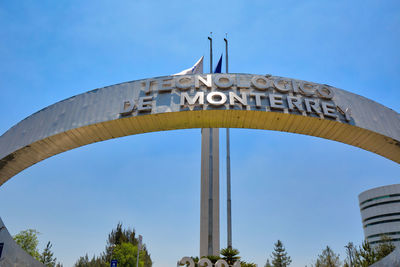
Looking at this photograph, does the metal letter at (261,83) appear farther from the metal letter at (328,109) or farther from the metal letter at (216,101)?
the metal letter at (328,109)

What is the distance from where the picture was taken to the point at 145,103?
30.6 feet

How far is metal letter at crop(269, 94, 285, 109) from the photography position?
9117 mm

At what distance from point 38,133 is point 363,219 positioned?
8545 centimetres

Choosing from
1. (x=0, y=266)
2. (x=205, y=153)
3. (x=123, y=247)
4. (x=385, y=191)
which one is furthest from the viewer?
(x=385, y=191)

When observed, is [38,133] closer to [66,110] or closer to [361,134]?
[66,110]

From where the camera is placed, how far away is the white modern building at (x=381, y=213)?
69.1 m

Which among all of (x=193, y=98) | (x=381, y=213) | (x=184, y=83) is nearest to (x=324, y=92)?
(x=193, y=98)

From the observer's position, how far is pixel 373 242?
73125mm

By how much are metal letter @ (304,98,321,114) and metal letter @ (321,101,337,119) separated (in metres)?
0.20

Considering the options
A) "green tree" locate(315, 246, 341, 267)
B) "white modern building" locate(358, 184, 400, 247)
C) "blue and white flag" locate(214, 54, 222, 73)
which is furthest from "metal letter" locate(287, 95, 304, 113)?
"white modern building" locate(358, 184, 400, 247)

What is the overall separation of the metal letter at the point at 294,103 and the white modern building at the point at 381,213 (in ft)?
239

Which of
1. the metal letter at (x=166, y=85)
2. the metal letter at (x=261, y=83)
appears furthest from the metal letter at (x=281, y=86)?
the metal letter at (x=166, y=85)

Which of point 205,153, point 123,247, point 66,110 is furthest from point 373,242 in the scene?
point 66,110

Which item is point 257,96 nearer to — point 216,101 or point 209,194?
point 216,101
